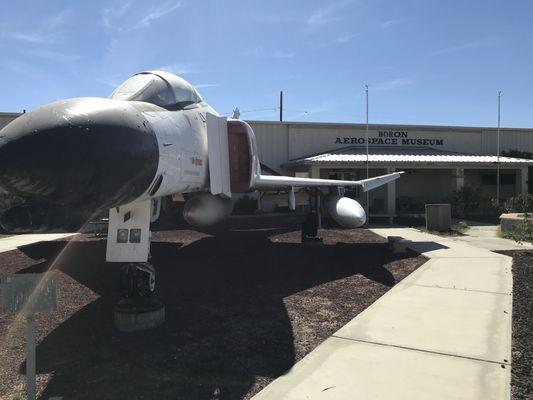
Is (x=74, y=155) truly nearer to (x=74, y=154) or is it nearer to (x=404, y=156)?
(x=74, y=154)

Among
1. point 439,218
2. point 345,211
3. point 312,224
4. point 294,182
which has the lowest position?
point 439,218

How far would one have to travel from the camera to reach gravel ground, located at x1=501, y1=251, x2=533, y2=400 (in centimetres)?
371

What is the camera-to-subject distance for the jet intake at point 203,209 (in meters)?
9.75

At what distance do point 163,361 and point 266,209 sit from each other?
18367mm

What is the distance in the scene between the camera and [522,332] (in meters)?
5.07

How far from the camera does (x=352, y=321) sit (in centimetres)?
549

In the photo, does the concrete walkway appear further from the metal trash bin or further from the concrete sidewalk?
the metal trash bin

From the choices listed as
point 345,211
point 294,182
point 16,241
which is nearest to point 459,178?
point 345,211

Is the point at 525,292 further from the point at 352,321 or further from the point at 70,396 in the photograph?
the point at 70,396

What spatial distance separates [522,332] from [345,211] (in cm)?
641

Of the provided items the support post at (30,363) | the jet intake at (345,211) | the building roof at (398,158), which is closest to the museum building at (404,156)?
the building roof at (398,158)

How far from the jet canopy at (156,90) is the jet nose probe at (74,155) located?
179 centimetres

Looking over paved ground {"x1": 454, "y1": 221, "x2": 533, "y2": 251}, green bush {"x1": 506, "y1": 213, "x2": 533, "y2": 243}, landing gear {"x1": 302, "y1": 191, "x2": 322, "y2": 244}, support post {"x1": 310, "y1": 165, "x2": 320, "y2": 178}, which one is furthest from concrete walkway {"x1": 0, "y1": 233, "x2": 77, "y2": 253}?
green bush {"x1": 506, "y1": 213, "x2": 533, "y2": 243}

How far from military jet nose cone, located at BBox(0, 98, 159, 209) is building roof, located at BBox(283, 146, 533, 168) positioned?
1596cm
